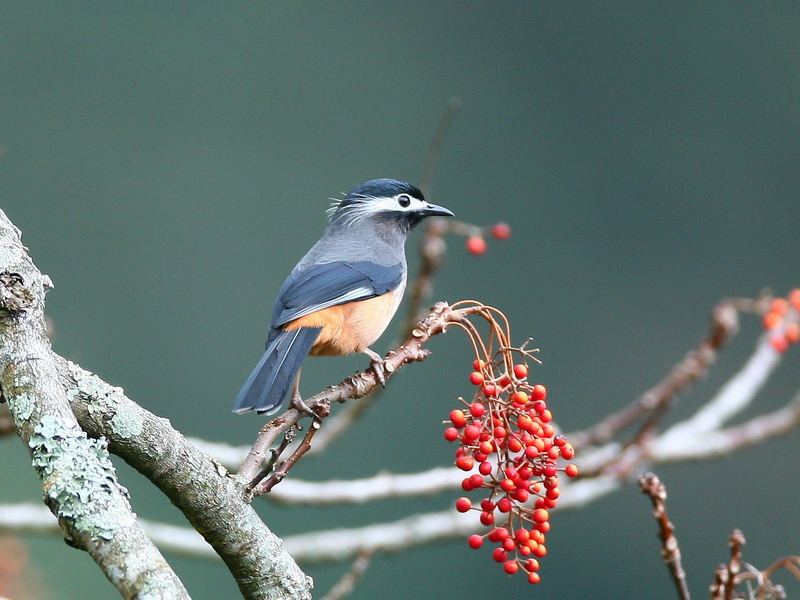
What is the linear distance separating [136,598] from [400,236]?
2561 millimetres

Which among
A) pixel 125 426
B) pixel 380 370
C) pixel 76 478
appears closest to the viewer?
pixel 76 478

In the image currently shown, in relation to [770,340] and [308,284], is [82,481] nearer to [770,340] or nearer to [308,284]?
[308,284]

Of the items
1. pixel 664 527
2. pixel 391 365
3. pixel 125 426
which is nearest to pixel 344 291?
pixel 391 365

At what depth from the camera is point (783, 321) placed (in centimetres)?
438

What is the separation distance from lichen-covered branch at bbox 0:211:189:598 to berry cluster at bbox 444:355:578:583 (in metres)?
0.72

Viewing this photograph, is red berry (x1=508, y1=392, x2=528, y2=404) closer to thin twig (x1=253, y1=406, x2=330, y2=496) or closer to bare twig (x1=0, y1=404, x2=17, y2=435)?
thin twig (x1=253, y1=406, x2=330, y2=496)

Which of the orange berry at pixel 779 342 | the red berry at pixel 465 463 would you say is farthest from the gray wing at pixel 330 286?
the orange berry at pixel 779 342

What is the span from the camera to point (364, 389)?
2.10 m

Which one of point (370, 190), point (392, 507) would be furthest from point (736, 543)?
point (392, 507)

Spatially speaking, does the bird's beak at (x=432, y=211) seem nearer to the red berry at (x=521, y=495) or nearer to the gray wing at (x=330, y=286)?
the gray wing at (x=330, y=286)

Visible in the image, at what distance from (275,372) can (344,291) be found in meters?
0.62

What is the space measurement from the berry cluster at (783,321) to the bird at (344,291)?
1.52 m

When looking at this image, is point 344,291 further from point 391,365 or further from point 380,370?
point 391,365

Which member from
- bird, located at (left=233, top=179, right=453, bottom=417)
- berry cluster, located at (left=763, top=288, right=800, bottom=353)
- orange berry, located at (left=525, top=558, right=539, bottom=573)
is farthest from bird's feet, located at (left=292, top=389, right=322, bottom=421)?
berry cluster, located at (left=763, top=288, right=800, bottom=353)
